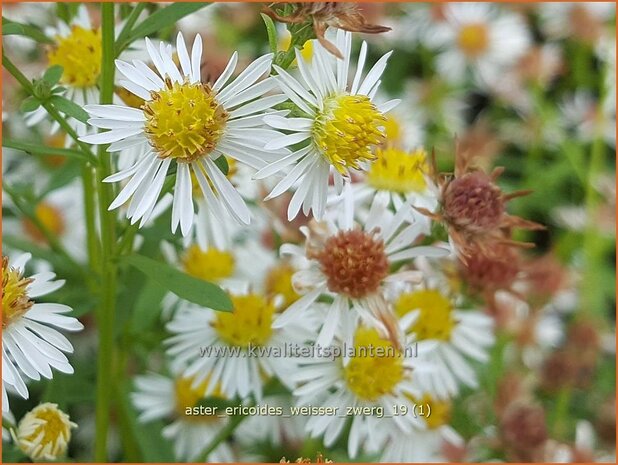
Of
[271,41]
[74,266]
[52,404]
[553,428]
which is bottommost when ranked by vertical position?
[553,428]

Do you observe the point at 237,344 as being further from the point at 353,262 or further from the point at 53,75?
the point at 53,75

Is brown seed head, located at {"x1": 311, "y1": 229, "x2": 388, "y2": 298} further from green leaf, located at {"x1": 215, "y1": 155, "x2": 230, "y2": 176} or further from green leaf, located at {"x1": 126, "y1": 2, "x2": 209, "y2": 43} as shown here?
green leaf, located at {"x1": 126, "y1": 2, "x2": 209, "y2": 43}

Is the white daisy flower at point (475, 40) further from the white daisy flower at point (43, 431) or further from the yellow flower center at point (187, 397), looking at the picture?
the white daisy flower at point (43, 431)

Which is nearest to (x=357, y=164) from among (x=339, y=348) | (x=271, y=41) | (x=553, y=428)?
(x=271, y=41)

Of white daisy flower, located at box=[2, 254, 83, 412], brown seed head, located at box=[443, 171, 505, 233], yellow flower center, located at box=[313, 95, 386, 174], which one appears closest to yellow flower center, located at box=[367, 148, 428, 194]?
brown seed head, located at box=[443, 171, 505, 233]

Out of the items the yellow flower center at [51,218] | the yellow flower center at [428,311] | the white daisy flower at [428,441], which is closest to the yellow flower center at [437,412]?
the white daisy flower at [428,441]

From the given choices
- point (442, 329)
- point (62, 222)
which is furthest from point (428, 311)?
point (62, 222)

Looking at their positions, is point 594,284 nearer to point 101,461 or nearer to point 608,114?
point 608,114
